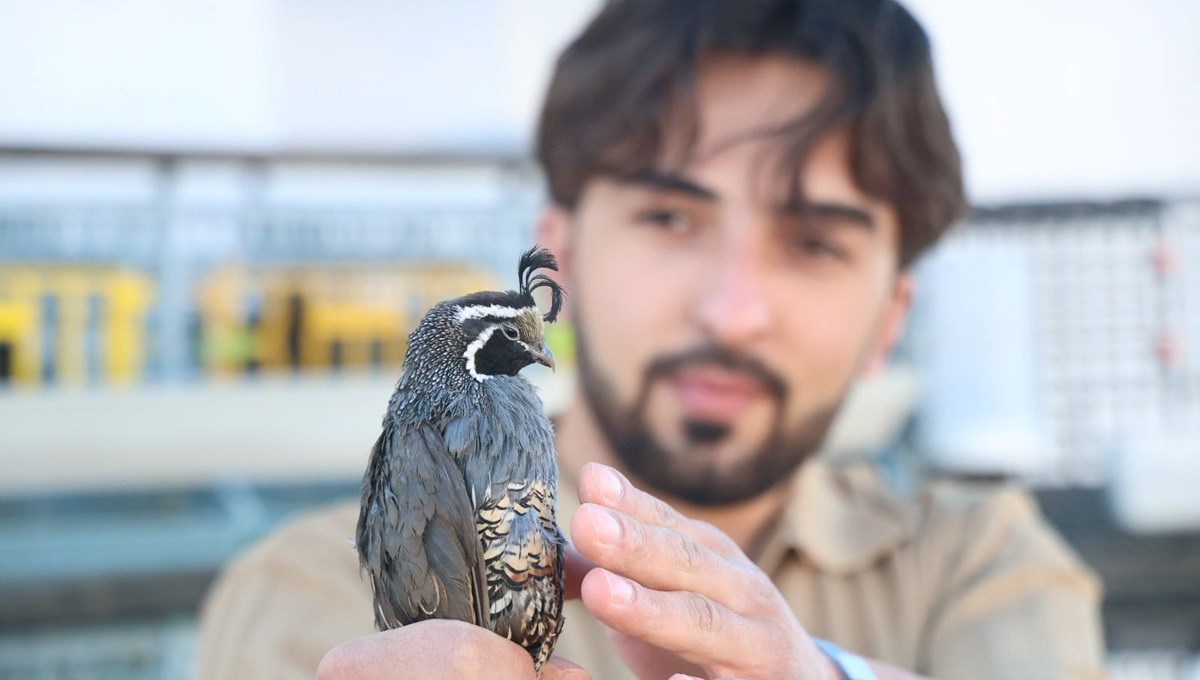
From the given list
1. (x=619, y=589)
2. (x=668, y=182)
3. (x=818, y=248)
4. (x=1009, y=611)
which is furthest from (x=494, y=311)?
(x=1009, y=611)

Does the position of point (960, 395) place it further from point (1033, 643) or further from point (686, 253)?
point (686, 253)

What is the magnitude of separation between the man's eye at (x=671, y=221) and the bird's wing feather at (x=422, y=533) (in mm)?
925

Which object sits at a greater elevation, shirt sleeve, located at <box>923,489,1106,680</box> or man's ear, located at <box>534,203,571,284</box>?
man's ear, located at <box>534,203,571,284</box>

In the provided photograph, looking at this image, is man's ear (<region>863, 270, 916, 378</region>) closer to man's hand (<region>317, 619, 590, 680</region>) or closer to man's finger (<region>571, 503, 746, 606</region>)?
man's finger (<region>571, 503, 746, 606</region>)

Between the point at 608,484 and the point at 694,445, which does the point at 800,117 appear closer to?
the point at 694,445

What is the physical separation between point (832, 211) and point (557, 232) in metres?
0.66

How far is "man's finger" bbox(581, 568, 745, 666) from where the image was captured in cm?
75

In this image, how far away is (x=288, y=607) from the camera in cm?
170

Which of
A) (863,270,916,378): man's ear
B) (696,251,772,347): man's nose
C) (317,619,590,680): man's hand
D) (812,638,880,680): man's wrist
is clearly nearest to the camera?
(317,619,590,680): man's hand

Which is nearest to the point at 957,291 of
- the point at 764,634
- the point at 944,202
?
the point at 944,202

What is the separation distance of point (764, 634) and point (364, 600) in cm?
97

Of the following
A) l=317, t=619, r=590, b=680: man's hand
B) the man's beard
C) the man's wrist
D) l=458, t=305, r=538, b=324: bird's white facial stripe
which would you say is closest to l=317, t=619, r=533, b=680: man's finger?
l=317, t=619, r=590, b=680: man's hand

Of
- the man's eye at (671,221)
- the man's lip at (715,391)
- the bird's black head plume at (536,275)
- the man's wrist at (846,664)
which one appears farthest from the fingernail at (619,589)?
the man's eye at (671,221)

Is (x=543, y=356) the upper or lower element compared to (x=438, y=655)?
upper
